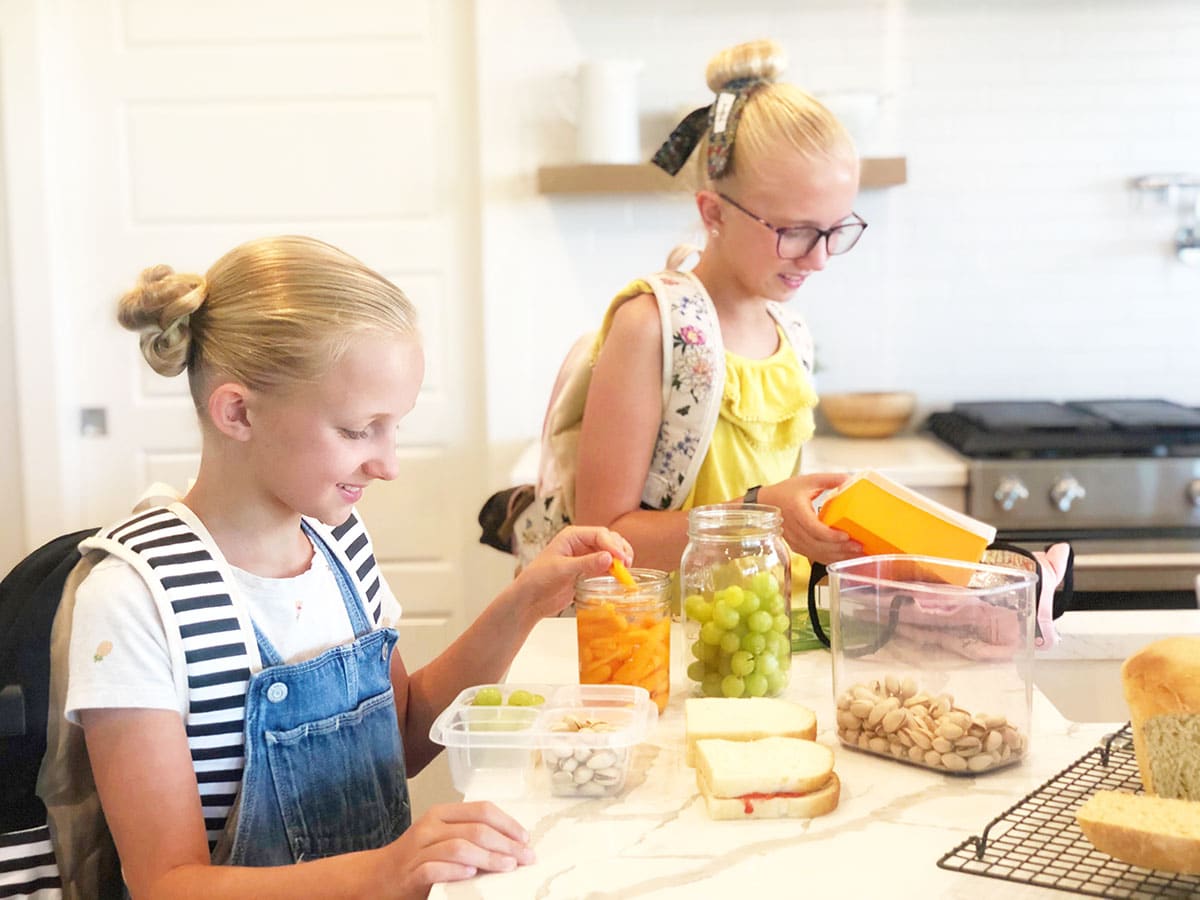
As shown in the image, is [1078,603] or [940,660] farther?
[1078,603]

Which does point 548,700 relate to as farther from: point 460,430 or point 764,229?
point 460,430

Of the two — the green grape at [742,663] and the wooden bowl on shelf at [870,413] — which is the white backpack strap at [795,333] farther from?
the wooden bowl on shelf at [870,413]

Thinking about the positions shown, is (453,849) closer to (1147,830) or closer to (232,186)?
(1147,830)

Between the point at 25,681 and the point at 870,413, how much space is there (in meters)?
2.56

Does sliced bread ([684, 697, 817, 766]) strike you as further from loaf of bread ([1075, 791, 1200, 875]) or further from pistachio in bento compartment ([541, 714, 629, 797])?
loaf of bread ([1075, 791, 1200, 875])

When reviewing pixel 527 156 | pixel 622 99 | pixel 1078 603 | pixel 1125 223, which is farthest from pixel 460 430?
pixel 1125 223

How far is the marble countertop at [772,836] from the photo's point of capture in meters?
0.92

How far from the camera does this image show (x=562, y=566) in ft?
4.50

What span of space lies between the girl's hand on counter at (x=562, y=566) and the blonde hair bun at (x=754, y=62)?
A: 76cm

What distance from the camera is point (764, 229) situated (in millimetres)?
1750

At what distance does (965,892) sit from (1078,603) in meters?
2.20

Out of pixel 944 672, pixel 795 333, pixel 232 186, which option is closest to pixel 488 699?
pixel 944 672

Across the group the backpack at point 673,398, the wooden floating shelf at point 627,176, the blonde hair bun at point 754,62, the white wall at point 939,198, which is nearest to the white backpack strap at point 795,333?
the backpack at point 673,398

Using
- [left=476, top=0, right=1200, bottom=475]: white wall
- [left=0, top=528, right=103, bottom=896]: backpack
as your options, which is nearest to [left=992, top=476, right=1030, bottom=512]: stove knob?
[left=476, top=0, right=1200, bottom=475]: white wall
